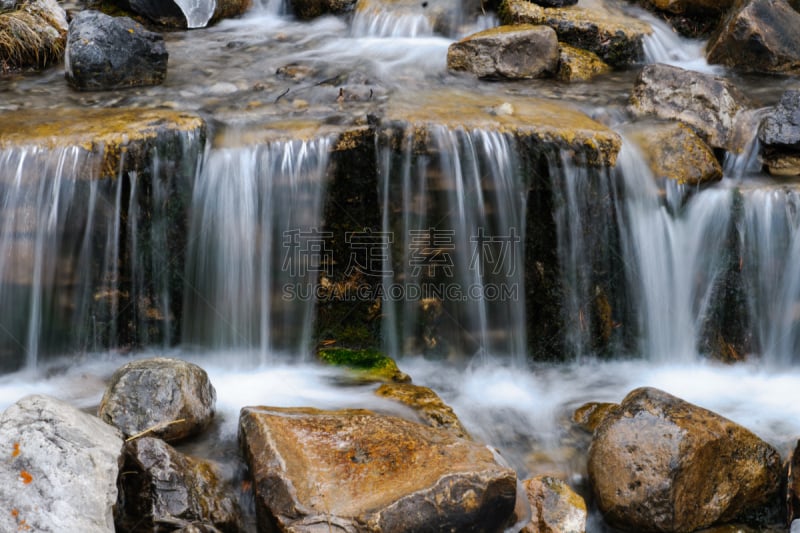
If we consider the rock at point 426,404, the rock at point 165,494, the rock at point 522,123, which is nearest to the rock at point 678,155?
the rock at point 522,123

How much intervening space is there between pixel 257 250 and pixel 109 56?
249 centimetres

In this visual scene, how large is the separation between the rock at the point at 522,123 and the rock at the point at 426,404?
1.80m

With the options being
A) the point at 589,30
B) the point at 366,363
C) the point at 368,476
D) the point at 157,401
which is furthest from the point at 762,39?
the point at 157,401

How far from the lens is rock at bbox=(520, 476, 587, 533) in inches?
145

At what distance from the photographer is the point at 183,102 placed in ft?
20.4

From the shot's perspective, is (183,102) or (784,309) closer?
(784,309)

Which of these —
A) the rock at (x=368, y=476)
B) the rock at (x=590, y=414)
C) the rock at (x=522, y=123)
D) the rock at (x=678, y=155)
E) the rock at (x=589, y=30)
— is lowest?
the rock at (x=590, y=414)

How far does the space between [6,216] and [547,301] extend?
3643 mm

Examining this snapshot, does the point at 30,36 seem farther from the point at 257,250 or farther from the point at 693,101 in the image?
the point at 693,101

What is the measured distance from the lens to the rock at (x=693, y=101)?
633 cm

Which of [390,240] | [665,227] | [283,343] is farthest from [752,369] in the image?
[283,343]

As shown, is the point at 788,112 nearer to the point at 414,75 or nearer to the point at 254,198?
the point at 414,75

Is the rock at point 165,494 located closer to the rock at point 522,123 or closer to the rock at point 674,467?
Result: the rock at point 674,467

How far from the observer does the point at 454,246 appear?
18.0ft
